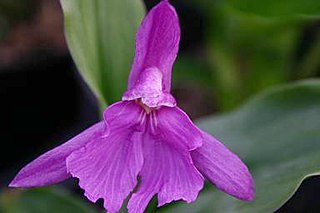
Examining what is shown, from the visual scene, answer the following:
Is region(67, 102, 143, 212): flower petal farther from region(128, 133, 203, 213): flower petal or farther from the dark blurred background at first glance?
the dark blurred background

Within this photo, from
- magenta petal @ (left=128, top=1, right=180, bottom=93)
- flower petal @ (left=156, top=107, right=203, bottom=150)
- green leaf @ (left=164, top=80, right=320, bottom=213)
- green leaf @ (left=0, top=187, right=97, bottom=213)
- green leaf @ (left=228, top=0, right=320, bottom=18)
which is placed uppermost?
magenta petal @ (left=128, top=1, right=180, bottom=93)

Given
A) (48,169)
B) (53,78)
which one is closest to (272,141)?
(48,169)

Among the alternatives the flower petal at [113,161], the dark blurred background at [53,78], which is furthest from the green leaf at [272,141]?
the dark blurred background at [53,78]

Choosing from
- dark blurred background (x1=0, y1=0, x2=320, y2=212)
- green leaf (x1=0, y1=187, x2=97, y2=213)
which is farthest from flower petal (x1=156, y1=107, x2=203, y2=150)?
dark blurred background (x1=0, y1=0, x2=320, y2=212)

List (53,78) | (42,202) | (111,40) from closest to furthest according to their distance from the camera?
(111,40) → (42,202) → (53,78)

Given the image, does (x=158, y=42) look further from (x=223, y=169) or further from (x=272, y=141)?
(x=272, y=141)
